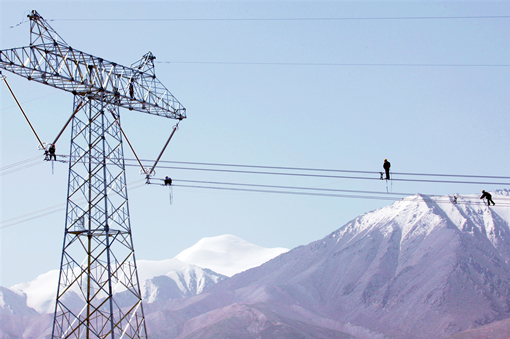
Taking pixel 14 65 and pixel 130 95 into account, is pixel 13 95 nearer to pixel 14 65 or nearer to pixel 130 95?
pixel 14 65

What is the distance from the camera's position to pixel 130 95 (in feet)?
140

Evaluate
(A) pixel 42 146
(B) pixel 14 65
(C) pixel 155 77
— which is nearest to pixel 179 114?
(C) pixel 155 77

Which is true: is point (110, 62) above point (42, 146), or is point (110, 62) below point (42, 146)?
above

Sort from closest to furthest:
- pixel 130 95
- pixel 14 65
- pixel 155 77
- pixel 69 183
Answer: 1. pixel 14 65
2. pixel 69 183
3. pixel 130 95
4. pixel 155 77

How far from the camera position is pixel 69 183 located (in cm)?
3816

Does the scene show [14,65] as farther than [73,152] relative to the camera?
No

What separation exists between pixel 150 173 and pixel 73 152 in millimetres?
6997

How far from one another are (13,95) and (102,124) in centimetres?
575

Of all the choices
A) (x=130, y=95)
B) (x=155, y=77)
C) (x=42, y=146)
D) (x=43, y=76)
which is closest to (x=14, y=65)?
(x=43, y=76)

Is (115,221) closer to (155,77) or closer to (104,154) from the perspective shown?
(104,154)

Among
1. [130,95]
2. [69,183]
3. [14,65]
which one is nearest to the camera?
[14,65]

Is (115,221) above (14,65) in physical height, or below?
below

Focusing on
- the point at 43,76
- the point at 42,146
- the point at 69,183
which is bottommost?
the point at 69,183

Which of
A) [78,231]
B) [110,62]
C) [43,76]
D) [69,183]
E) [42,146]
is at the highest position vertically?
[110,62]
